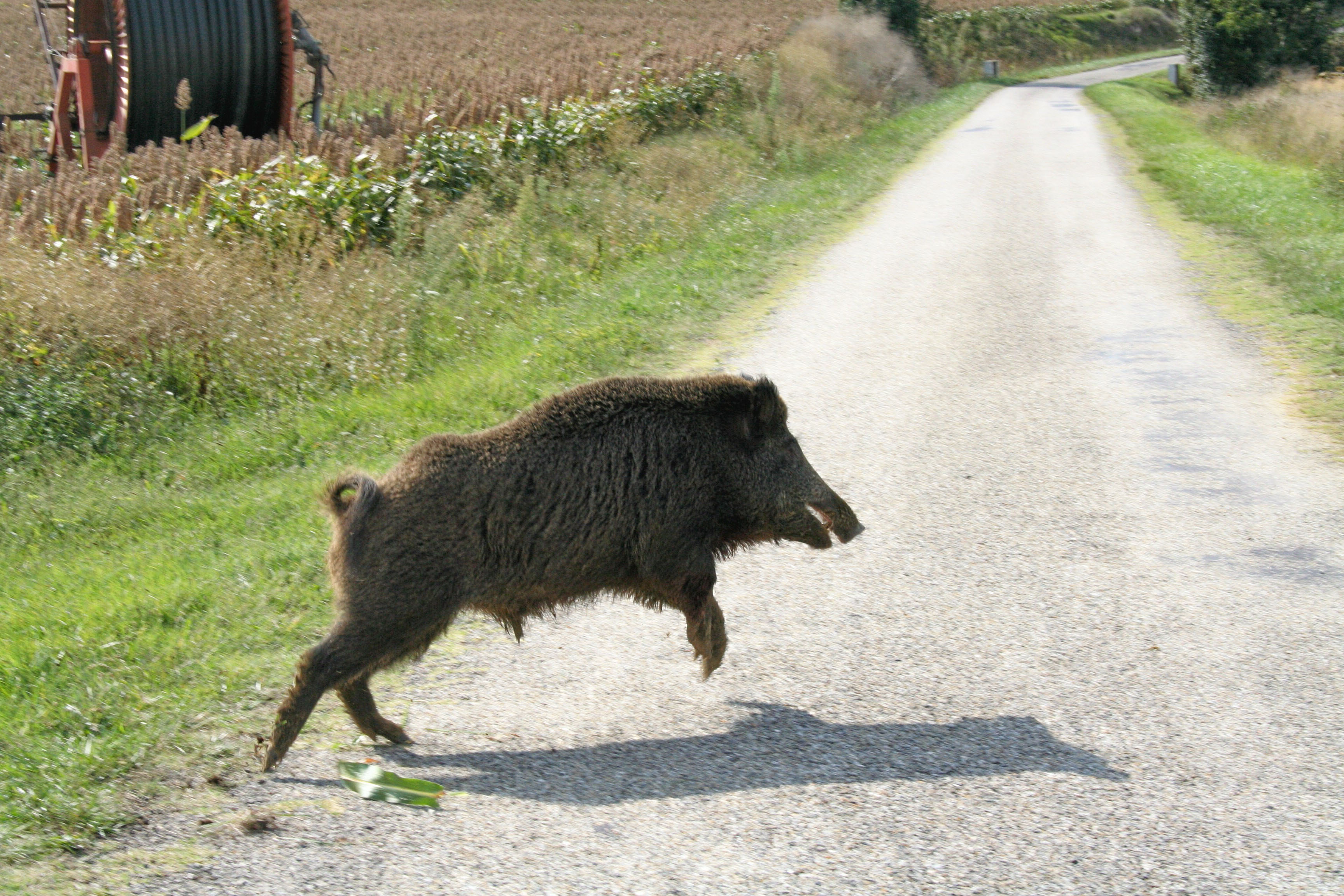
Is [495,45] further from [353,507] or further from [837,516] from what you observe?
[353,507]

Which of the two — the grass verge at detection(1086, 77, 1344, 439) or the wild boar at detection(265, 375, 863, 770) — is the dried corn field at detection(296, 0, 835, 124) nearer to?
the grass verge at detection(1086, 77, 1344, 439)

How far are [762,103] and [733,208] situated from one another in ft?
30.6

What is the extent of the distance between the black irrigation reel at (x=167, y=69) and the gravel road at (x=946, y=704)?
11.6 m

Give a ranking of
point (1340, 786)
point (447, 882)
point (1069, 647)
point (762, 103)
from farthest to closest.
A: point (762, 103) → point (1069, 647) → point (1340, 786) → point (447, 882)

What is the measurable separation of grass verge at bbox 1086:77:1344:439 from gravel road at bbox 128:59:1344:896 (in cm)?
87

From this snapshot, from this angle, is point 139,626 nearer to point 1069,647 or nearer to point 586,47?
point 1069,647

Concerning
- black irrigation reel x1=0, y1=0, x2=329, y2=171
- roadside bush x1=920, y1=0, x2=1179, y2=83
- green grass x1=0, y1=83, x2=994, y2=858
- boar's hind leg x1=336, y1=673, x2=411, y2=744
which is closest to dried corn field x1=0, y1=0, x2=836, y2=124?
black irrigation reel x1=0, y1=0, x2=329, y2=171

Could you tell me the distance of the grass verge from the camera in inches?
373

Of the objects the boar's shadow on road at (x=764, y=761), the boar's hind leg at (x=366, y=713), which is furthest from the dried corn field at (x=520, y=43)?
the boar's shadow on road at (x=764, y=761)

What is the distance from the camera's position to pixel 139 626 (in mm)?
5320

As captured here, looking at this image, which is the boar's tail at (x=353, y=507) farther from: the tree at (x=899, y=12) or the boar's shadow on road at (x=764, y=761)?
the tree at (x=899, y=12)

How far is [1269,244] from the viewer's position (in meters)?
13.4

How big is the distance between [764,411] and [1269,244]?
10796mm

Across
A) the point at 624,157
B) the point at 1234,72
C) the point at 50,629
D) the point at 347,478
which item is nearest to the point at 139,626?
the point at 50,629
